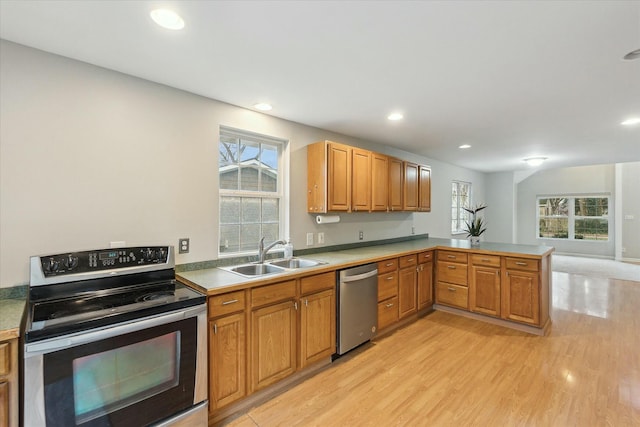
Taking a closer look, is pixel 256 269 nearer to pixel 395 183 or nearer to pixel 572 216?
pixel 395 183

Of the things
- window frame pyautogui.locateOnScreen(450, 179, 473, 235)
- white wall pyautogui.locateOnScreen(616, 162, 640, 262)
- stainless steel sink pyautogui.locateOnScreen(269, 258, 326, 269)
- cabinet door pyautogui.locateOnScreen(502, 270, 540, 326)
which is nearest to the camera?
stainless steel sink pyautogui.locateOnScreen(269, 258, 326, 269)

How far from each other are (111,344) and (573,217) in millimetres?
11065

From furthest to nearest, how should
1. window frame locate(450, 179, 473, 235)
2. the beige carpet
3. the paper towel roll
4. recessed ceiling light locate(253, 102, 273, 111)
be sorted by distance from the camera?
window frame locate(450, 179, 473, 235), the beige carpet, the paper towel roll, recessed ceiling light locate(253, 102, 273, 111)

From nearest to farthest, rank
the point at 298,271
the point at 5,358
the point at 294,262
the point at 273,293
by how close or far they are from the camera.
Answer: the point at 5,358, the point at 273,293, the point at 298,271, the point at 294,262

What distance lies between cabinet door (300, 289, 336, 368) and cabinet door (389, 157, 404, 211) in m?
1.83

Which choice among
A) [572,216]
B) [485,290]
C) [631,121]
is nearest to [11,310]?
[485,290]

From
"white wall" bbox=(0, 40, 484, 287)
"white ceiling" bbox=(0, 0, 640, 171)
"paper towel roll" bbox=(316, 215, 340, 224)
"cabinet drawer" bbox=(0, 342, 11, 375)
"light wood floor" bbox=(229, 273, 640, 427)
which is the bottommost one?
"light wood floor" bbox=(229, 273, 640, 427)

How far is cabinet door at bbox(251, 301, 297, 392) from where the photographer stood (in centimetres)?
210

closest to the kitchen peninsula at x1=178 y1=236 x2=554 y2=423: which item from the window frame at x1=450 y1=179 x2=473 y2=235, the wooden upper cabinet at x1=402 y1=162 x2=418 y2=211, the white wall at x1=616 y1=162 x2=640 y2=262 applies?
the wooden upper cabinet at x1=402 y1=162 x2=418 y2=211

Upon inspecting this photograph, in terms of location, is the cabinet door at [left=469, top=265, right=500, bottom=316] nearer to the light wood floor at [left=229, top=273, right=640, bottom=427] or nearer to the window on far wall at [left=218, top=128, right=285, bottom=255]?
the light wood floor at [left=229, top=273, right=640, bottom=427]

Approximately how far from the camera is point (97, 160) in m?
2.00

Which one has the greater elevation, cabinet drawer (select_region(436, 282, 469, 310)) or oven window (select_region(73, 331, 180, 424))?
oven window (select_region(73, 331, 180, 424))

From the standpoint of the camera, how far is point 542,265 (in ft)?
10.7

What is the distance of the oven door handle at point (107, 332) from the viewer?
128 cm
